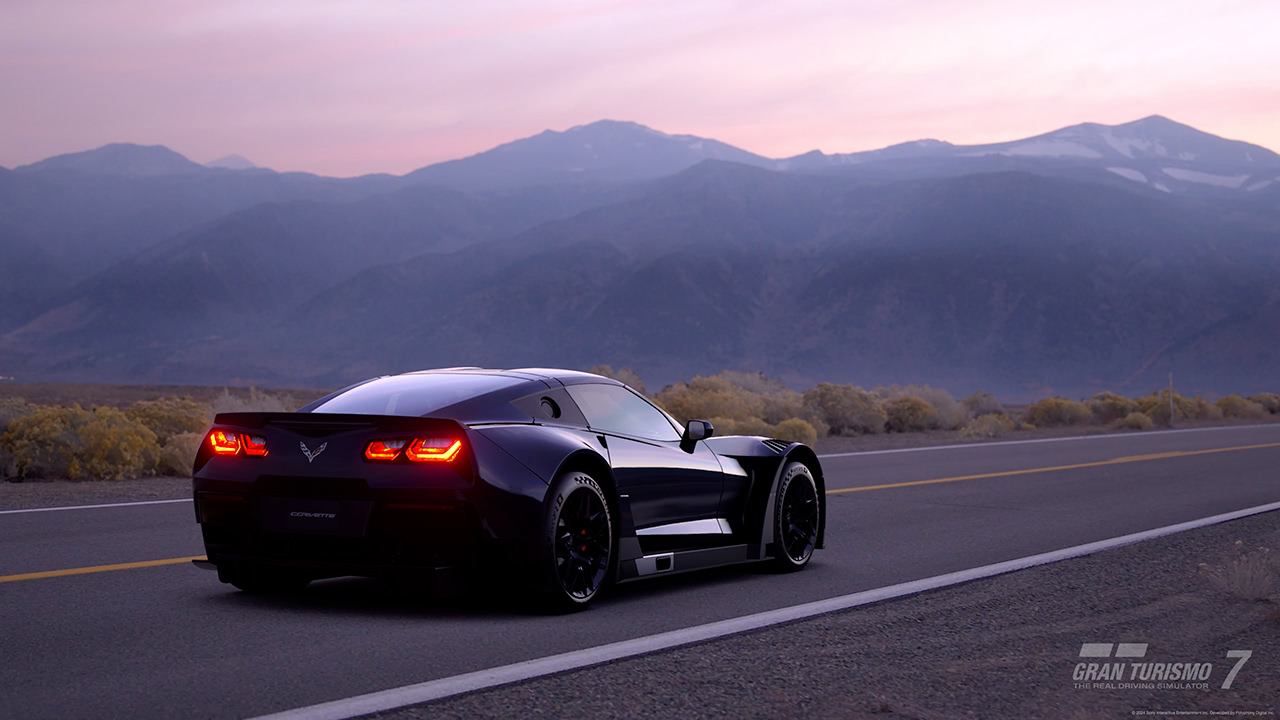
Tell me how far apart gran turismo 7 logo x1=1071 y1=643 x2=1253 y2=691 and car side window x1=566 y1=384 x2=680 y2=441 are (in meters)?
3.01

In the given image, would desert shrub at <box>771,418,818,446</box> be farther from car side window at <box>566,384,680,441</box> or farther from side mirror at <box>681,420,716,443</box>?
side mirror at <box>681,420,716,443</box>

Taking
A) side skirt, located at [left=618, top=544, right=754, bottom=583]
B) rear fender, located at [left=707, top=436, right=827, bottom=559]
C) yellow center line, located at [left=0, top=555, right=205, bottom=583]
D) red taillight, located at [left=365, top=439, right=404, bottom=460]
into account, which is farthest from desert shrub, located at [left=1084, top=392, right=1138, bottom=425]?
red taillight, located at [left=365, top=439, right=404, bottom=460]

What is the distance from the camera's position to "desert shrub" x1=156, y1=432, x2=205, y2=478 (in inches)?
720

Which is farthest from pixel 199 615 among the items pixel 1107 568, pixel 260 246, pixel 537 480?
pixel 260 246

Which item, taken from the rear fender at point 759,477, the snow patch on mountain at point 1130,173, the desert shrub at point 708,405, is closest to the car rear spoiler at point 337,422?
the rear fender at point 759,477

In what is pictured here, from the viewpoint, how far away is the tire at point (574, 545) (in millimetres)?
7168

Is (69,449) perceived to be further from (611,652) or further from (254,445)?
(611,652)

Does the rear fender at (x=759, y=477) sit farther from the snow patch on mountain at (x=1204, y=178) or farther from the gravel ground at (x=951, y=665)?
the snow patch on mountain at (x=1204, y=178)

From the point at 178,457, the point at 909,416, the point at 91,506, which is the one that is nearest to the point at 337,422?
the point at 91,506

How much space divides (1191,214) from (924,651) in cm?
13761

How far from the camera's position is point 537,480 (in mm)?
7172

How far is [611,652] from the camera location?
6418mm

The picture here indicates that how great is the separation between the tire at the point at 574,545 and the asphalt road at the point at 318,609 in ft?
0.45

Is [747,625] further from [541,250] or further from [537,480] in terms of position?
[541,250]
